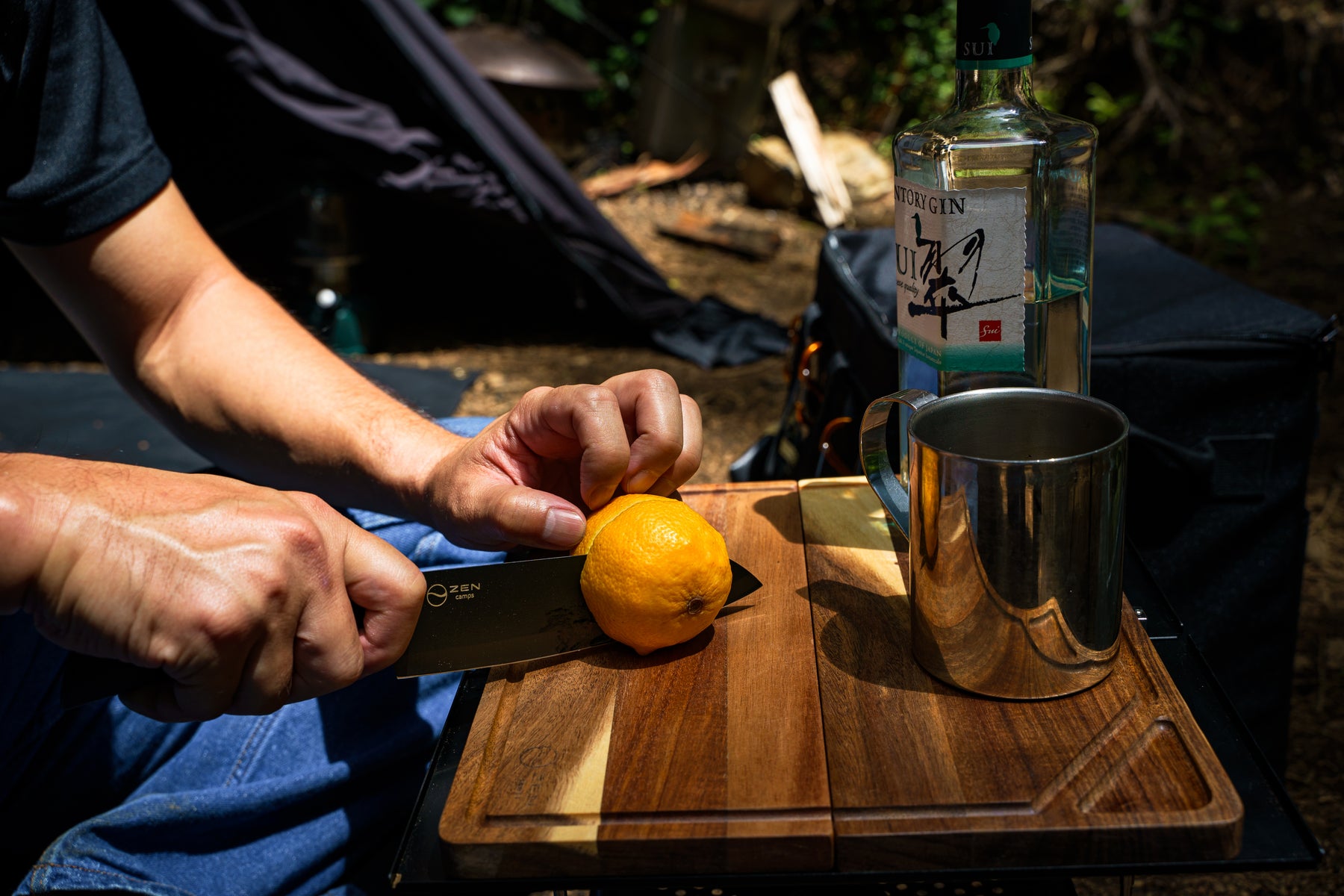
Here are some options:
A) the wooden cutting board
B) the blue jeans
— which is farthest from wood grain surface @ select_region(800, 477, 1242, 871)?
the blue jeans

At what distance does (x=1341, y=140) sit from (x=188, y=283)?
5.75m

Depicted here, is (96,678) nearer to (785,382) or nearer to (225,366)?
(225,366)

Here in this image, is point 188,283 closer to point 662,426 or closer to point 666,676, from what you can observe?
point 662,426

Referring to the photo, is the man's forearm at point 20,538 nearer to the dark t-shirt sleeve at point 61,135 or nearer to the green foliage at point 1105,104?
the dark t-shirt sleeve at point 61,135

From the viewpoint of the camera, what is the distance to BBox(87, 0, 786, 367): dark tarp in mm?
3145

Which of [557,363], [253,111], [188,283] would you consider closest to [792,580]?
[188,283]

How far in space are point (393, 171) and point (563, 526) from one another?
8.99 ft

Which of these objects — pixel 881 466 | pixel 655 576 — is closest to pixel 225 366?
pixel 655 576

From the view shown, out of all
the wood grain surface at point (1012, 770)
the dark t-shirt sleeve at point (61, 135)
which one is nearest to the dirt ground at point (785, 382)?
the wood grain surface at point (1012, 770)

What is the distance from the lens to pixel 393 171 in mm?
3367

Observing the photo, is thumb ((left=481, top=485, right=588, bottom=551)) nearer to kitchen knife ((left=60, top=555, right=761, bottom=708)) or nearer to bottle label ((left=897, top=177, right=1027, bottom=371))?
kitchen knife ((left=60, top=555, right=761, bottom=708))

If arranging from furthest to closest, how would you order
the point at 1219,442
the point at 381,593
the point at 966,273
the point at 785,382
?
the point at 785,382
the point at 1219,442
the point at 966,273
the point at 381,593

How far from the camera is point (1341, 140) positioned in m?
5.21

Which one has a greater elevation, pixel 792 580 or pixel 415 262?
pixel 792 580
